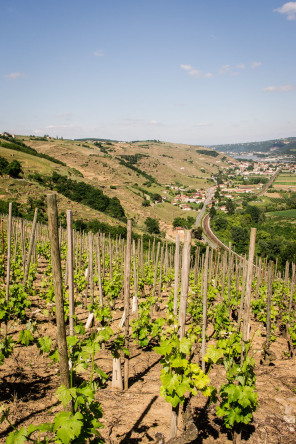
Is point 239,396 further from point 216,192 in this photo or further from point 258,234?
point 216,192

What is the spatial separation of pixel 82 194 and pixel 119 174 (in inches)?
1627

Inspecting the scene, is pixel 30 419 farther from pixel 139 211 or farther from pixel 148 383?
pixel 139 211

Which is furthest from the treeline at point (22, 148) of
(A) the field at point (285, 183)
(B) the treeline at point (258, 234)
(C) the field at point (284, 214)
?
(A) the field at point (285, 183)

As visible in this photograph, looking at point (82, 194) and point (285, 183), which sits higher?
point (285, 183)

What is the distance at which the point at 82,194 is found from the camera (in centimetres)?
5353

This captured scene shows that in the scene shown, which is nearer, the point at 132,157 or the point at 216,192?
the point at 216,192

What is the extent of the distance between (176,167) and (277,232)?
324 ft

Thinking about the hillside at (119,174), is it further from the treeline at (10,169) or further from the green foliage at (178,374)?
the green foliage at (178,374)

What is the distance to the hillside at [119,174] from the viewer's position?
43.5 metres

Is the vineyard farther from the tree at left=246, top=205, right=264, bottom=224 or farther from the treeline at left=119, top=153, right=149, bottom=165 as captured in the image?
the treeline at left=119, top=153, right=149, bottom=165

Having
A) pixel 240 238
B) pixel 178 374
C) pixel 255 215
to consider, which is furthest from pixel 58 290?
pixel 255 215

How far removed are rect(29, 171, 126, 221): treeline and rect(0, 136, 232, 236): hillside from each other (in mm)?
2274

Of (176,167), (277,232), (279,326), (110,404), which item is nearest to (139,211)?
(277,232)

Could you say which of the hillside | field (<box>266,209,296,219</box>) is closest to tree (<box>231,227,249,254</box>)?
the hillside
